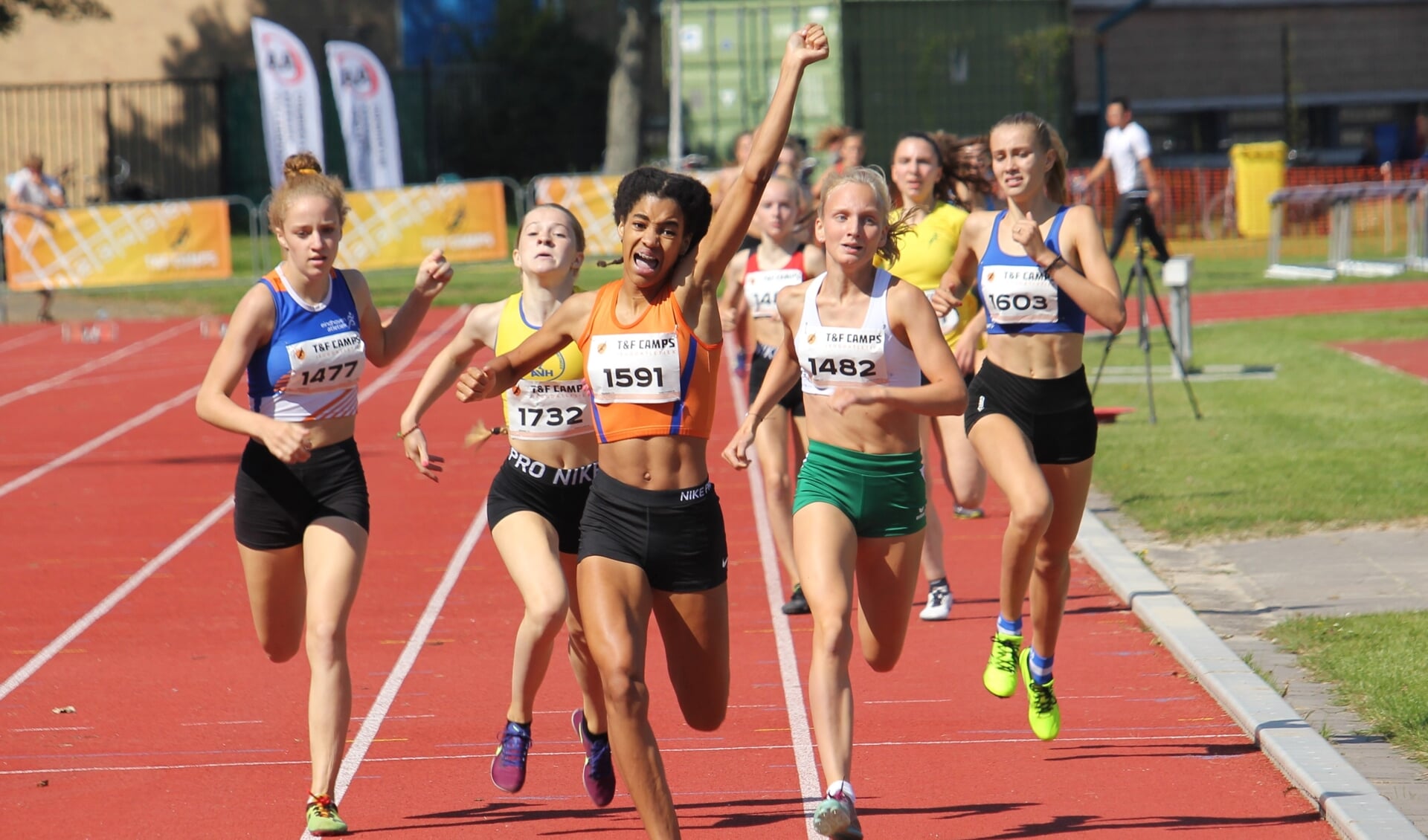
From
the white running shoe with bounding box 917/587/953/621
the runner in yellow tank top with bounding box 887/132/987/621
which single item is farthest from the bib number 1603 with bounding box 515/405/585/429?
the white running shoe with bounding box 917/587/953/621

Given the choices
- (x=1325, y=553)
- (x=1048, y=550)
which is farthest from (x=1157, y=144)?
(x=1048, y=550)

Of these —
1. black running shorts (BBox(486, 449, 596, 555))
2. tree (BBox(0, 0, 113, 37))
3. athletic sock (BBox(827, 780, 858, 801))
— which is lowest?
athletic sock (BBox(827, 780, 858, 801))

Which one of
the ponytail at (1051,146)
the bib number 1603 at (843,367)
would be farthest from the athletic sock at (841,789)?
the ponytail at (1051,146)

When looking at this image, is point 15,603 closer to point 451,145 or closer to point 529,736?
point 529,736

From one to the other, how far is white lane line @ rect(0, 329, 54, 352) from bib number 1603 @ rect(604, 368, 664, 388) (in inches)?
758

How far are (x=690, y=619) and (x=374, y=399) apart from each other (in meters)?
12.8

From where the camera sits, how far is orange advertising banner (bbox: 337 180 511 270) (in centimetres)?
2606

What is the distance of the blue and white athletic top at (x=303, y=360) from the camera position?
5.82 metres

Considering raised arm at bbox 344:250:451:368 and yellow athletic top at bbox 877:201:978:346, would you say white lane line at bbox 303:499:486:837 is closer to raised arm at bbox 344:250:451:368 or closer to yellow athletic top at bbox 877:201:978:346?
raised arm at bbox 344:250:451:368

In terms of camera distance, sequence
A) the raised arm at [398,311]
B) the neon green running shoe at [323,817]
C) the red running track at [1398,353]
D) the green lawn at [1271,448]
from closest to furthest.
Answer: the neon green running shoe at [323,817] < the raised arm at [398,311] < the green lawn at [1271,448] < the red running track at [1398,353]

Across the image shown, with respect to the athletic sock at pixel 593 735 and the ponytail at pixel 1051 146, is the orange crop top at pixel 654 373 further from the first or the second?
the ponytail at pixel 1051 146

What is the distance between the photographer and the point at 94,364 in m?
20.8

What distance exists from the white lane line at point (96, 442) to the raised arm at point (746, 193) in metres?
9.08

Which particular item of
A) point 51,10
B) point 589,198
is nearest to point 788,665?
point 589,198
